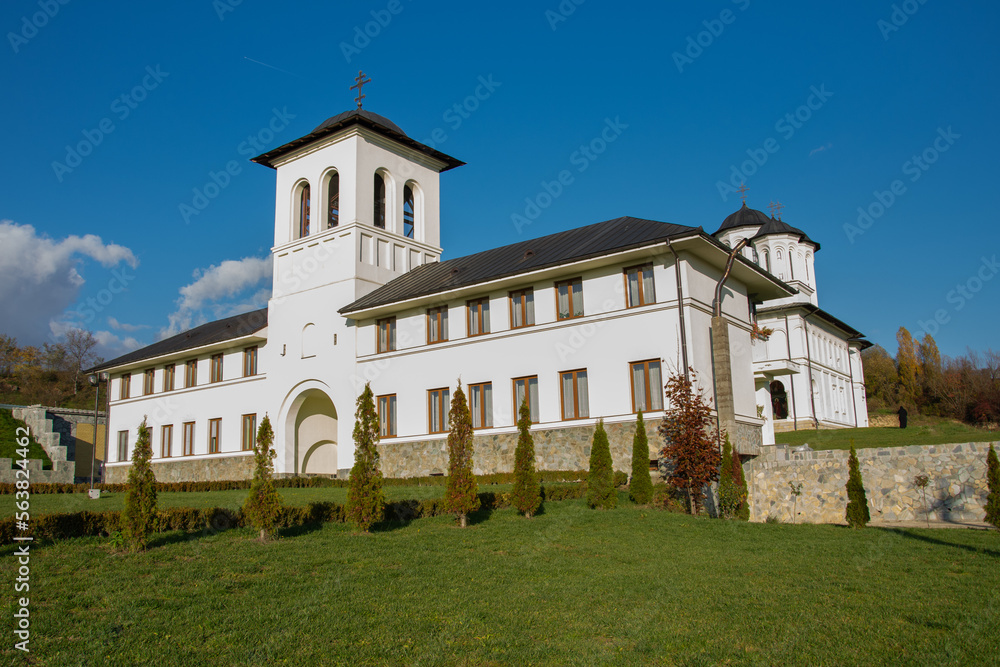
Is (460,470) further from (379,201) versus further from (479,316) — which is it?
(379,201)

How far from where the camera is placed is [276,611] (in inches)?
300

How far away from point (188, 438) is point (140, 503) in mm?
24725

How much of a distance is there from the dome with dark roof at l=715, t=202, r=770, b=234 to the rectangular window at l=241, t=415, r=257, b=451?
31291mm

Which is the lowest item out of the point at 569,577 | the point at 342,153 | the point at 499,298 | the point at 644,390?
the point at 569,577

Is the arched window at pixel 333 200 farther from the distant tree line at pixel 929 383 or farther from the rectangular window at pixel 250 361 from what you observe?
the distant tree line at pixel 929 383

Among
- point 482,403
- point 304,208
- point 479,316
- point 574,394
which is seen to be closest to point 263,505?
point 574,394

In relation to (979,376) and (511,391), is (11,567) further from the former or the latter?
(979,376)

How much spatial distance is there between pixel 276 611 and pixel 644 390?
14432mm

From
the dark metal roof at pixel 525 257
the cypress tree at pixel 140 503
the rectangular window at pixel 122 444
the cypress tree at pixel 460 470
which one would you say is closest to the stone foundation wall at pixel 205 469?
the rectangular window at pixel 122 444

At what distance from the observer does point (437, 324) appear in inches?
995

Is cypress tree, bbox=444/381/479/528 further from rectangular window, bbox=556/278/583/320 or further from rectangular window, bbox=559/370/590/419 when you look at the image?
rectangular window, bbox=556/278/583/320

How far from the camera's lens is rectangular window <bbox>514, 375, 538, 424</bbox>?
22.6 meters

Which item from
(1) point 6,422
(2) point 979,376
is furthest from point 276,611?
(2) point 979,376

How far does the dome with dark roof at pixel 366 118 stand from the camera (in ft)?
97.1
